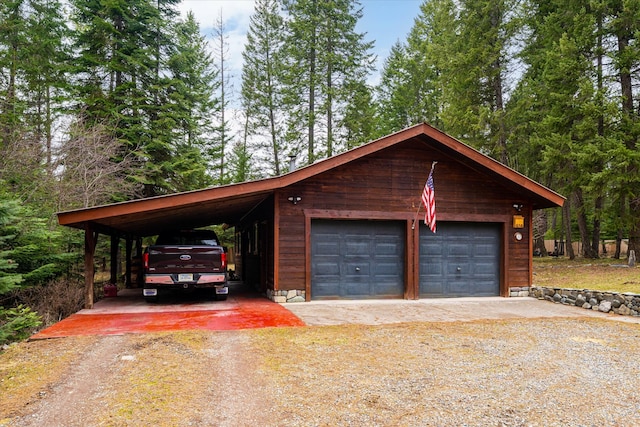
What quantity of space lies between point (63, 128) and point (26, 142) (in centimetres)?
304

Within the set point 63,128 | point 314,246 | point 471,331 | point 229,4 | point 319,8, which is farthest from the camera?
point 229,4

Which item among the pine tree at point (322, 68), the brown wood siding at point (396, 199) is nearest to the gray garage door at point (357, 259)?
the brown wood siding at point (396, 199)

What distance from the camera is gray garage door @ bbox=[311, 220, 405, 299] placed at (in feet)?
35.0

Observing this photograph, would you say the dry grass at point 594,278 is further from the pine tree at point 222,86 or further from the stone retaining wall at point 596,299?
the pine tree at point 222,86

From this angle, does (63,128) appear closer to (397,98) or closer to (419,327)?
(419,327)

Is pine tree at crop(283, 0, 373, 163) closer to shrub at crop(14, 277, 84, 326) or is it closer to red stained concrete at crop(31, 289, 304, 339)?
red stained concrete at crop(31, 289, 304, 339)

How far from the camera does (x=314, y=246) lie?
10.6 metres

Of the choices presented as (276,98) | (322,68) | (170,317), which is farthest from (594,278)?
(276,98)

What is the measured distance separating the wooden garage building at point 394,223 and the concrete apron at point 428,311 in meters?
0.54

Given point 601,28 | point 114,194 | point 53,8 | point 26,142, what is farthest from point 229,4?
point 601,28

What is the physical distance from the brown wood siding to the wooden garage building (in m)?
0.03

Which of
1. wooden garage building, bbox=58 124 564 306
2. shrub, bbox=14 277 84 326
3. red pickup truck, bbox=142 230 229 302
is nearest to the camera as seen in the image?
shrub, bbox=14 277 84 326

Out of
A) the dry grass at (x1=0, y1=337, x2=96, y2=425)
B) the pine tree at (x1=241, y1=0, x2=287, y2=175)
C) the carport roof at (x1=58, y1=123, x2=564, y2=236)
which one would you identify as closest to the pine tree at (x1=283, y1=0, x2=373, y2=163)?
the pine tree at (x1=241, y1=0, x2=287, y2=175)

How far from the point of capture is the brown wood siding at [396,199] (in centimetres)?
1031
